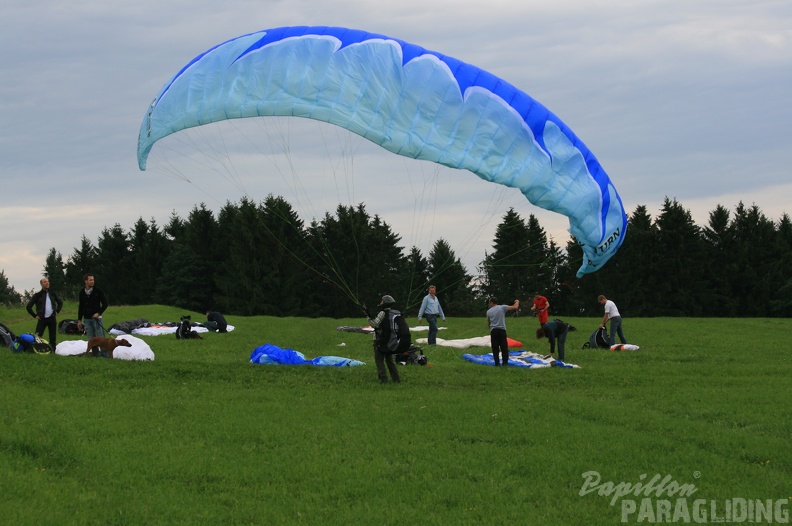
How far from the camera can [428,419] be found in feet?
38.2

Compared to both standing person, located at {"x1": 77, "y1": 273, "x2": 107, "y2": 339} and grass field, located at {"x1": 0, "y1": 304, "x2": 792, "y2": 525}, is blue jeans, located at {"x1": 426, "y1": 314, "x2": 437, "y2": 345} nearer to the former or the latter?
grass field, located at {"x1": 0, "y1": 304, "x2": 792, "y2": 525}

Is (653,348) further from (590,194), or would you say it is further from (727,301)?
(727,301)

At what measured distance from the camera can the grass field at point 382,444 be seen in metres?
8.00

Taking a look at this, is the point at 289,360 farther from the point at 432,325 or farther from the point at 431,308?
the point at 432,325

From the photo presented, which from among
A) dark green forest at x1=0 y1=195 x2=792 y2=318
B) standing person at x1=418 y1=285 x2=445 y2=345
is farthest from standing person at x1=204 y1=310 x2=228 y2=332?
dark green forest at x1=0 y1=195 x2=792 y2=318

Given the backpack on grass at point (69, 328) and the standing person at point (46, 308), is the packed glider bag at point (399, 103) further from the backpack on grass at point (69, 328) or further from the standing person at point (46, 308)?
the backpack on grass at point (69, 328)

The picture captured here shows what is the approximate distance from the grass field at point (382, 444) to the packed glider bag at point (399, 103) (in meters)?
4.05

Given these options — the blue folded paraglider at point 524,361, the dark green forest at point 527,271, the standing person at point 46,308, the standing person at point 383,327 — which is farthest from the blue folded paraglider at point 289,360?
the dark green forest at point 527,271

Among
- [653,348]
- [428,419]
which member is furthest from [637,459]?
[653,348]

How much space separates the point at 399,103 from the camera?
1546 centimetres

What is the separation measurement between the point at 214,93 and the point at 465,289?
63.3m

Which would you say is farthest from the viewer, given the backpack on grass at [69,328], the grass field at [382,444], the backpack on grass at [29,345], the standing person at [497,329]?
the backpack on grass at [69,328]

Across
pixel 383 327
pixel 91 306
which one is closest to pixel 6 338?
pixel 91 306

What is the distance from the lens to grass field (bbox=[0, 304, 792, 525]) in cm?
800
